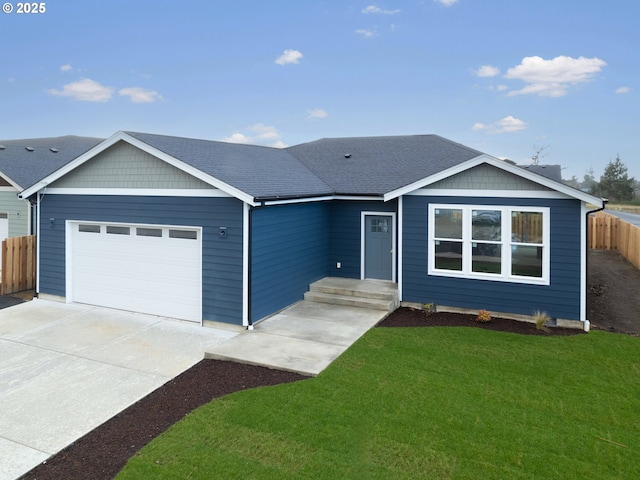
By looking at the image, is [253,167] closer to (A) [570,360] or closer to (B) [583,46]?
(A) [570,360]

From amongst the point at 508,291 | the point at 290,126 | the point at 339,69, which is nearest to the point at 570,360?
the point at 508,291

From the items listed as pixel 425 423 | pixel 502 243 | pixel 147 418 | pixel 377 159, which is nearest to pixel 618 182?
pixel 377 159

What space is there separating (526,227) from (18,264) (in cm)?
1401

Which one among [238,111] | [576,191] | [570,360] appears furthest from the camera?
[238,111]

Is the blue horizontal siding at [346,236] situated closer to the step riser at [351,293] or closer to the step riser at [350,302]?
the step riser at [351,293]

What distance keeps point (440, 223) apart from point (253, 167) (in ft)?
16.8

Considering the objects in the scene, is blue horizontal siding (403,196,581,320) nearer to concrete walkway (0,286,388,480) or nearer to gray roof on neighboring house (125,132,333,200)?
concrete walkway (0,286,388,480)

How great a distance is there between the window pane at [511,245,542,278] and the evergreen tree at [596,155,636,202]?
60.7 metres

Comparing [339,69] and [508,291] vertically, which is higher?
[339,69]

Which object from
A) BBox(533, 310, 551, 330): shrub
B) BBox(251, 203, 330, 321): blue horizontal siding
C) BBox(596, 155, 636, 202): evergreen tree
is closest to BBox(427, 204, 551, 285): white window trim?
BBox(533, 310, 551, 330): shrub

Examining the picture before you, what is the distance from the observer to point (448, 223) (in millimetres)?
10938

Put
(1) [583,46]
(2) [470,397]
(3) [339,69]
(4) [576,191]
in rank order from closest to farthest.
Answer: (2) [470,397], (4) [576,191], (1) [583,46], (3) [339,69]

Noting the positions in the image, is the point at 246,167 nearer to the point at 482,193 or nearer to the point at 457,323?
the point at 482,193

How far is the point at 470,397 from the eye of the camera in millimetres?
6512
